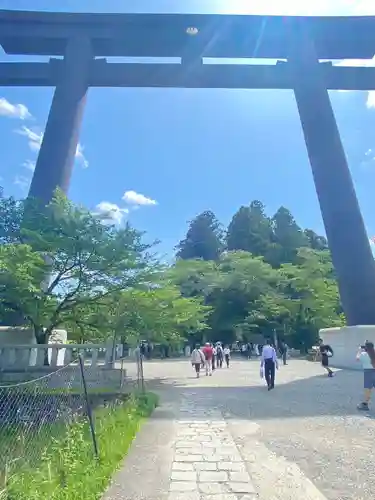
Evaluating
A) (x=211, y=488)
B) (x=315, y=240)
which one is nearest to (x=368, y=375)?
(x=211, y=488)

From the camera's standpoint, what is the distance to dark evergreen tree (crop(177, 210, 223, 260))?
6981cm

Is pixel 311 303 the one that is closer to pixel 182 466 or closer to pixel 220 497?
pixel 182 466

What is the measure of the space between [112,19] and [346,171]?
12.2m

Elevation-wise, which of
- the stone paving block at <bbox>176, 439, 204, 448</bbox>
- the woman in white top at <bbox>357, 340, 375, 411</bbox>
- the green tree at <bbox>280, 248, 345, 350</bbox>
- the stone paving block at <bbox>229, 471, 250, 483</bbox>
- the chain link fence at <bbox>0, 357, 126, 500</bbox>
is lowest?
the stone paving block at <bbox>229, 471, 250, 483</bbox>

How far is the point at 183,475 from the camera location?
192 inches

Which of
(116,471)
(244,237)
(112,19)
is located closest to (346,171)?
(112,19)

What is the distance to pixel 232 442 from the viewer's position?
6.32 metres

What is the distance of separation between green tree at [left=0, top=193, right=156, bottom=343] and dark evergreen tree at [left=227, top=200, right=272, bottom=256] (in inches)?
1854

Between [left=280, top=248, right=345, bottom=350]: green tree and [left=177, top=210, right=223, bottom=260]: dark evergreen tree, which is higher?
[left=177, top=210, right=223, bottom=260]: dark evergreen tree

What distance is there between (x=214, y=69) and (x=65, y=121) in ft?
23.8

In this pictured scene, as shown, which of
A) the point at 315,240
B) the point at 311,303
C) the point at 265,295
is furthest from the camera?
the point at 315,240

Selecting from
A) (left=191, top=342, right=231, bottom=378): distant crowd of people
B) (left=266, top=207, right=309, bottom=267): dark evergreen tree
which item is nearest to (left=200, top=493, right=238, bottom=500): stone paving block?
(left=191, top=342, right=231, bottom=378): distant crowd of people

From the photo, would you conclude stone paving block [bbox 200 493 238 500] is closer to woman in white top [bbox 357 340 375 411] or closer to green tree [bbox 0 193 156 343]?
woman in white top [bbox 357 340 375 411]

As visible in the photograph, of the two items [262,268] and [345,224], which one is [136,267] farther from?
[262,268]
